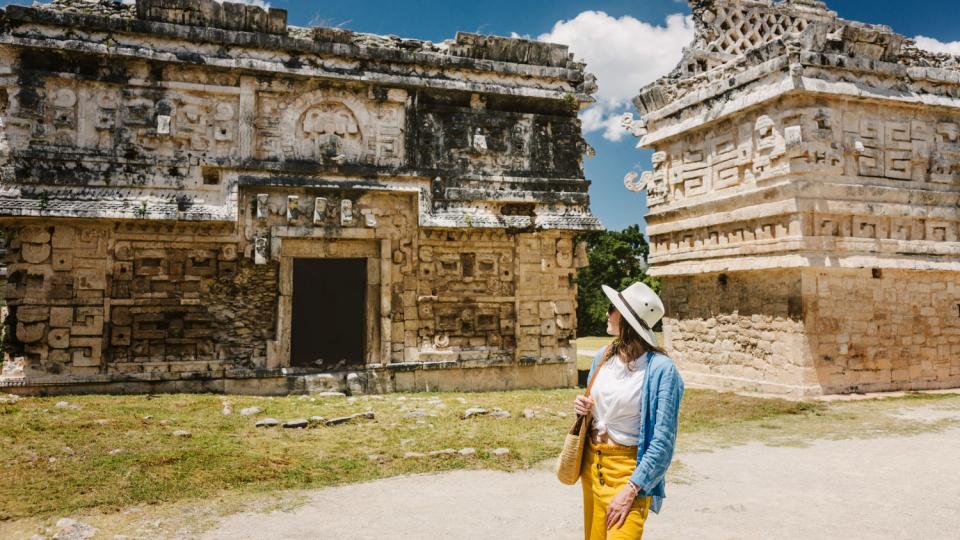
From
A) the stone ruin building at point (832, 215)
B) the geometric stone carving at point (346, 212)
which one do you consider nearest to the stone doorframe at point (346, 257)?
the geometric stone carving at point (346, 212)

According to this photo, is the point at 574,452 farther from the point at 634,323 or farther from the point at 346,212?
the point at 346,212

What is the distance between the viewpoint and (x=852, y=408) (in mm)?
9617

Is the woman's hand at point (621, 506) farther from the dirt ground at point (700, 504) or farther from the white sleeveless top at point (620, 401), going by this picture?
the dirt ground at point (700, 504)

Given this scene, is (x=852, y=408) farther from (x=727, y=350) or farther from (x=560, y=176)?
(x=560, y=176)

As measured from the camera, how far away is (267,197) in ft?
33.0

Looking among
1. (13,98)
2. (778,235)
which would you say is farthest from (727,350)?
(13,98)

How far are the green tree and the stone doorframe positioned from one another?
19.8 m

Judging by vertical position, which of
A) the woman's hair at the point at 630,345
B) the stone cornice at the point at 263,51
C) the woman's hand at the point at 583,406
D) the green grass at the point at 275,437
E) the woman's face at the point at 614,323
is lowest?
the green grass at the point at 275,437

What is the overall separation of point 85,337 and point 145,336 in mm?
754

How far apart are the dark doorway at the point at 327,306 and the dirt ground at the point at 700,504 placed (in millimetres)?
9499

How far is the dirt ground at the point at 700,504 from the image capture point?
14.9 ft

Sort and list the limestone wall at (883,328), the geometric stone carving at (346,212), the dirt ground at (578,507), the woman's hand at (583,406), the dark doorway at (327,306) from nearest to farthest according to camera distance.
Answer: the woman's hand at (583,406) < the dirt ground at (578,507) < the geometric stone carving at (346,212) < the limestone wall at (883,328) < the dark doorway at (327,306)

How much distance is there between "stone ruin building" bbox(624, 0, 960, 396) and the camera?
10.6 m

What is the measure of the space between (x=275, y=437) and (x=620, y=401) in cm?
504
